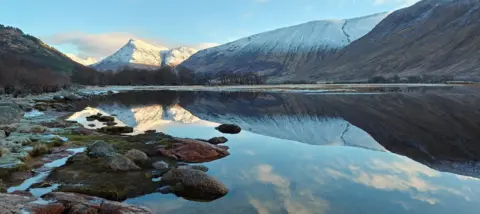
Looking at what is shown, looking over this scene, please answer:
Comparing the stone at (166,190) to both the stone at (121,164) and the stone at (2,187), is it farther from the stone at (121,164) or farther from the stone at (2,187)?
the stone at (2,187)

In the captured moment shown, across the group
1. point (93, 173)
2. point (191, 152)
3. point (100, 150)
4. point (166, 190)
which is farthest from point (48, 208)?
point (191, 152)

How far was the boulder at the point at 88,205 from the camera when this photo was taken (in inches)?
395

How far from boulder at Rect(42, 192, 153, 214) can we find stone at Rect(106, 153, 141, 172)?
475 cm

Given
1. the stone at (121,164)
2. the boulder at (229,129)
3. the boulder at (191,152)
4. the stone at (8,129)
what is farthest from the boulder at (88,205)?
the boulder at (229,129)

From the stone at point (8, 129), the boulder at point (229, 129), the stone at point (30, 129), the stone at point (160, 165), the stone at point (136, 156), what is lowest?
the boulder at point (229, 129)

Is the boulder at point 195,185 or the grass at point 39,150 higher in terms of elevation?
the grass at point 39,150

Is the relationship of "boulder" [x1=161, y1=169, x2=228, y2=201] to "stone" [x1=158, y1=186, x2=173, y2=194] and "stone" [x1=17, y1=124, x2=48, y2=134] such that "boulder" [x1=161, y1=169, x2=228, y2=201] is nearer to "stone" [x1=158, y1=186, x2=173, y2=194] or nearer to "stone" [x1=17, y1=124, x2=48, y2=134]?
"stone" [x1=158, y1=186, x2=173, y2=194]

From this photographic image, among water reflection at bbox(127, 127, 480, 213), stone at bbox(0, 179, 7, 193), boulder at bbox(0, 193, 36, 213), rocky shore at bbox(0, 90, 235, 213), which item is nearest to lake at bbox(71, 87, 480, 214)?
water reflection at bbox(127, 127, 480, 213)

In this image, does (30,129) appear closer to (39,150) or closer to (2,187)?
(39,150)

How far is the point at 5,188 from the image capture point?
1315cm

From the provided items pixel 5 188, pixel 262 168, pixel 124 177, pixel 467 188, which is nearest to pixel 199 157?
pixel 262 168

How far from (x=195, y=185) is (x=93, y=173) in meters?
4.55

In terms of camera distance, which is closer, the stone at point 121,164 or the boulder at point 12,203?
the boulder at point 12,203

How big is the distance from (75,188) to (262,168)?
804 centimetres
